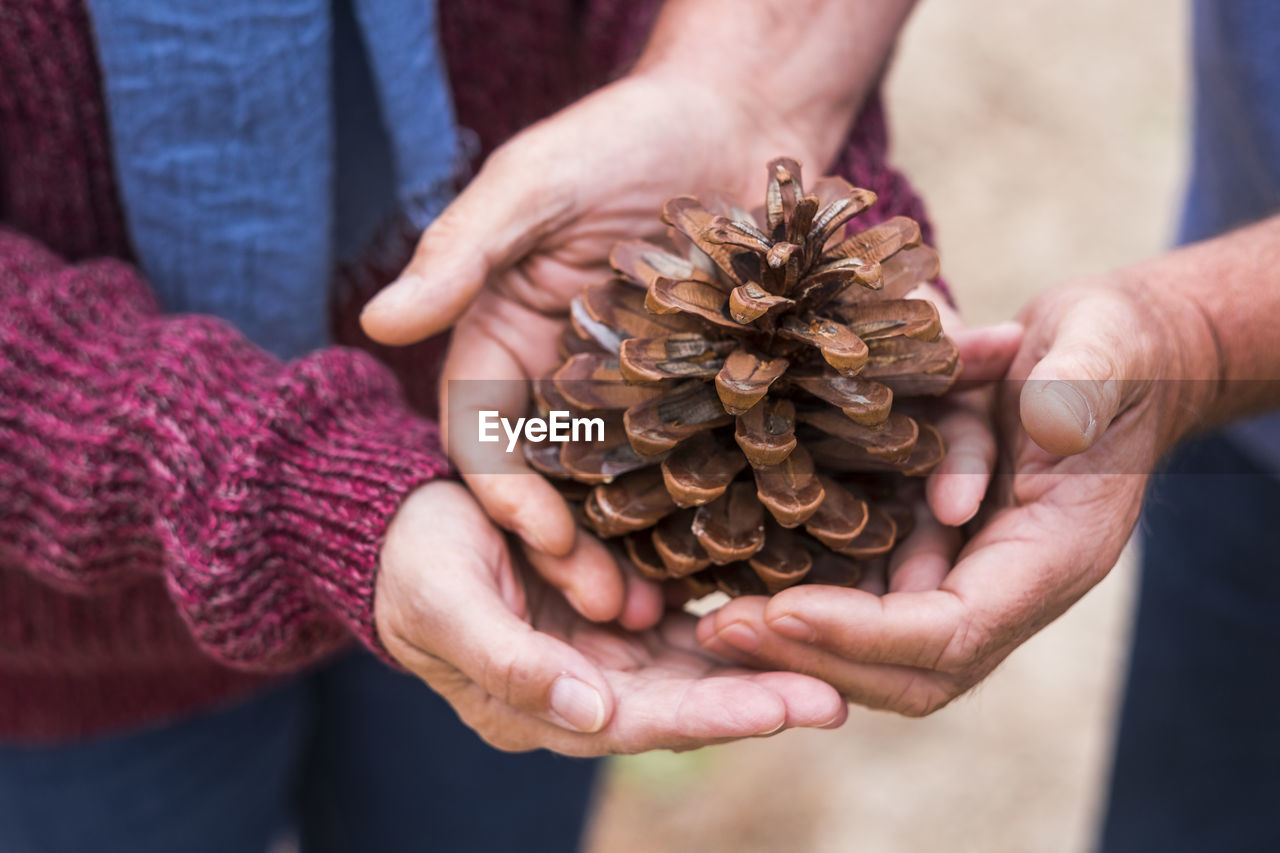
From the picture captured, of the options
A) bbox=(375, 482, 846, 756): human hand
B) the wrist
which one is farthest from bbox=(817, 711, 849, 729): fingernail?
the wrist

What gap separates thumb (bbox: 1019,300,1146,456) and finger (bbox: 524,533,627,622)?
34 cm

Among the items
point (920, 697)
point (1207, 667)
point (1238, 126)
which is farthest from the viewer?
point (1207, 667)

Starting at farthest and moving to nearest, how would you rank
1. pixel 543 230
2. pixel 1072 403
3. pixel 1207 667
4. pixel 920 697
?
1. pixel 1207 667
2. pixel 543 230
3. pixel 920 697
4. pixel 1072 403

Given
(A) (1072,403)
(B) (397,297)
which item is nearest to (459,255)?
(B) (397,297)

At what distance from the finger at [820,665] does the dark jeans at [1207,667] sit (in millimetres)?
613

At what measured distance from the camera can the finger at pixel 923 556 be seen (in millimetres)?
838

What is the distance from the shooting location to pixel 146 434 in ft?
2.86

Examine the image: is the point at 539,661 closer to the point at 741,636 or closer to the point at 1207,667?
the point at 741,636

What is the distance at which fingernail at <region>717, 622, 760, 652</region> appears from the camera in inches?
31.4

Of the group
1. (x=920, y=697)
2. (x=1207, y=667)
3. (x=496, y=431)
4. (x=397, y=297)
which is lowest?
(x=1207, y=667)

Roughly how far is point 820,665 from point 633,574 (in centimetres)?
18

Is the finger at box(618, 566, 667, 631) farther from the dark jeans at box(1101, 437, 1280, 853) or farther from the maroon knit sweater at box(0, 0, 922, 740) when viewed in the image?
the dark jeans at box(1101, 437, 1280, 853)

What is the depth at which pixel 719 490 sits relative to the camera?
30.1 inches

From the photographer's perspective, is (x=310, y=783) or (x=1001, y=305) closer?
(x=310, y=783)
